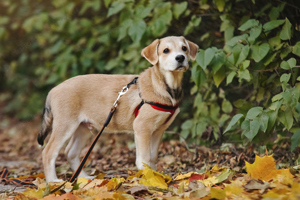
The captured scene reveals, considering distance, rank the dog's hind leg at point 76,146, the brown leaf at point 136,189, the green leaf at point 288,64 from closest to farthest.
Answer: the brown leaf at point 136,189
the green leaf at point 288,64
the dog's hind leg at point 76,146

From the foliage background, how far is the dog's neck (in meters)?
0.26

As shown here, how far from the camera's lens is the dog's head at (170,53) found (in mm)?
3887

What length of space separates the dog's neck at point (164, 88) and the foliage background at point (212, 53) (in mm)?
261

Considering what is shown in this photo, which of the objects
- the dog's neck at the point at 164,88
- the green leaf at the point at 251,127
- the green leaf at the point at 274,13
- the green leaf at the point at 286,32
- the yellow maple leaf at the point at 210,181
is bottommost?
the yellow maple leaf at the point at 210,181

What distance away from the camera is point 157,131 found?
14.1 feet

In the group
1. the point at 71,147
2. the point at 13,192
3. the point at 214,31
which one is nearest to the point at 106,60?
the point at 214,31

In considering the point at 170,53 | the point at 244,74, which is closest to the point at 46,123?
the point at 170,53

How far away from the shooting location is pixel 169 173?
13.9 ft

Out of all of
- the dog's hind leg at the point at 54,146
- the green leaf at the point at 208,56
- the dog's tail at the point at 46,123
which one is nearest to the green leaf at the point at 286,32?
the green leaf at the point at 208,56

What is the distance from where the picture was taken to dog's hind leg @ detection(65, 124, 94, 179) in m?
4.62

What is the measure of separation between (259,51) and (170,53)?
3.21 feet

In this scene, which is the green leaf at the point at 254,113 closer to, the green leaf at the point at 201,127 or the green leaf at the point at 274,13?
the green leaf at the point at 274,13

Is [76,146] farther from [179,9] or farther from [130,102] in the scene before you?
[179,9]

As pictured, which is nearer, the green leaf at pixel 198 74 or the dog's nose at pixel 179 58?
the dog's nose at pixel 179 58
